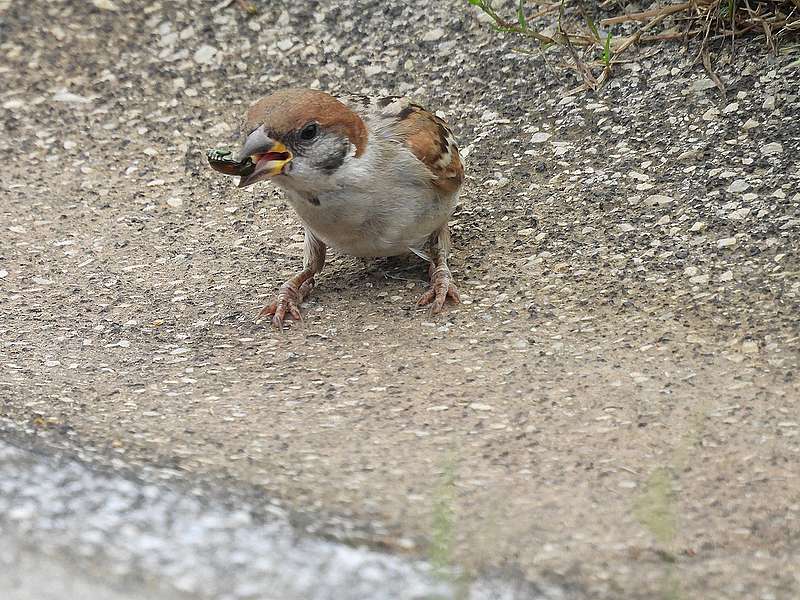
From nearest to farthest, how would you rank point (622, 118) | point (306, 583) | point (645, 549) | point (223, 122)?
point (306, 583)
point (645, 549)
point (622, 118)
point (223, 122)

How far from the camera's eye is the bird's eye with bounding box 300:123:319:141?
436 cm

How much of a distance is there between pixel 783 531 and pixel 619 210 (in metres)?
2.21

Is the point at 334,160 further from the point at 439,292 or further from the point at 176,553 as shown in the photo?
the point at 176,553

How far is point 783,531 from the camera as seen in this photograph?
128 inches

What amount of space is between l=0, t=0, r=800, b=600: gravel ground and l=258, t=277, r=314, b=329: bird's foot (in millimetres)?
87

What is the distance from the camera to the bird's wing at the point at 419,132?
4.79 metres

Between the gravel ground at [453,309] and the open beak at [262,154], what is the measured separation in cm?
71

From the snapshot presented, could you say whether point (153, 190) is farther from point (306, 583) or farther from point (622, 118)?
point (306, 583)

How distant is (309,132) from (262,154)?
201 millimetres

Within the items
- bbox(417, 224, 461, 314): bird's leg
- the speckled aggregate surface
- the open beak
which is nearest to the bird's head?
the open beak

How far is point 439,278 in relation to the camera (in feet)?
16.0

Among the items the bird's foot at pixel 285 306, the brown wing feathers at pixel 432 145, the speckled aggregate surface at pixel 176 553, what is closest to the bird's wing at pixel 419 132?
the brown wing feathers at pixel 432 145

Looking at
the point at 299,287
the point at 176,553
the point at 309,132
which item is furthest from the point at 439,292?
the point at 176,553

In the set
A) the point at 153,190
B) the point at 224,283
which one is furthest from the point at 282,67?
the point at 224,283
